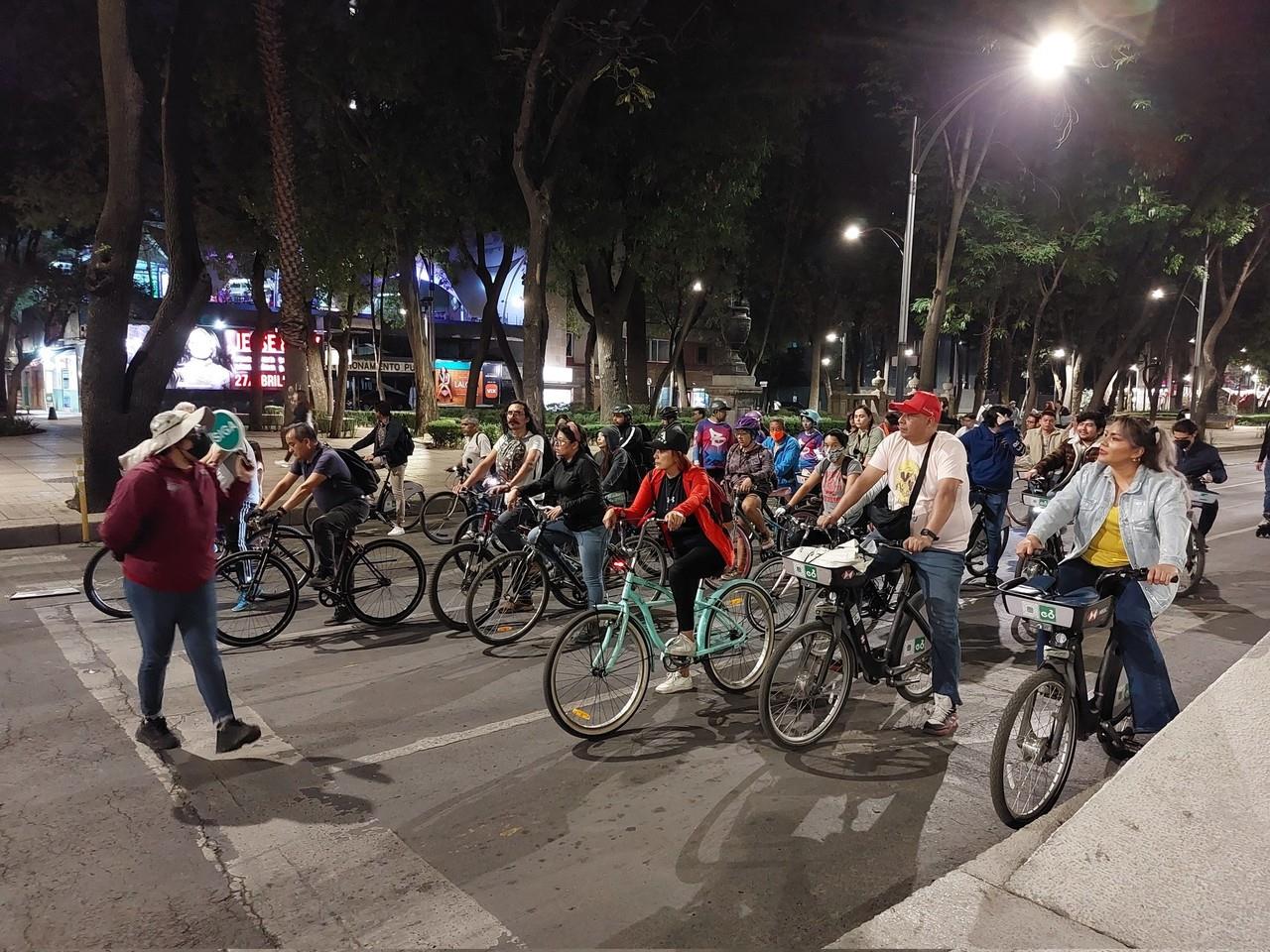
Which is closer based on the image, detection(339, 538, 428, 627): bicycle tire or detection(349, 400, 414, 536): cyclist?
detection(339, 538, 428, 627): bicycle tire

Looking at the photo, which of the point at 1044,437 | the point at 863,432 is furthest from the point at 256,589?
the point at 1044,437

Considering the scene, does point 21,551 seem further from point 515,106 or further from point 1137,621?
point 515,106

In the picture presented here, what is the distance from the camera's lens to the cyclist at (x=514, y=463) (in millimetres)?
7781

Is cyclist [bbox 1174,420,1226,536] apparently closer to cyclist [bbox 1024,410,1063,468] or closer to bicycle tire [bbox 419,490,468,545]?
cyclist [bbox 1024,410,1063,468]

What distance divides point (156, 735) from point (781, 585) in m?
5.26

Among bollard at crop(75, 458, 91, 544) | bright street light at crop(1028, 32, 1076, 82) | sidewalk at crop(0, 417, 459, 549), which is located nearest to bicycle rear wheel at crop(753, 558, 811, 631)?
bollard at crop(75, 458, 91, 544)

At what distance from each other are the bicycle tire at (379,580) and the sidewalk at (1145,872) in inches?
215

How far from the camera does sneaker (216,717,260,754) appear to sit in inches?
183

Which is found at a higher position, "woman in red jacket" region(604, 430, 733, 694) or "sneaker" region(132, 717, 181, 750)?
"woman in red jacket" region(604, 430, 733, 694)

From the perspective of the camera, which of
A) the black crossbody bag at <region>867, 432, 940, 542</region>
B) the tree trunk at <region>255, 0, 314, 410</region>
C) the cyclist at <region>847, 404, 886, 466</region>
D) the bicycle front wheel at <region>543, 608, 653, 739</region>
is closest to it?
the bicycle front wheel at <region>543, 608, 653, 739</region>

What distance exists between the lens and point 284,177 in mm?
18984

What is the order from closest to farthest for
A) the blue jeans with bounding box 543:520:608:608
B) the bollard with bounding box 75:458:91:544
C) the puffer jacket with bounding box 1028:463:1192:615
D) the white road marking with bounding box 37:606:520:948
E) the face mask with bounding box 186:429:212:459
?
the white road marking with bounding box 37:606:520:948 → the puffer jacket with bounding box 1028:463:1192:615 → the face mask with bounding box 186:429:212:459 → the blue jeans with bounding box 543:520:608:608 → the bollard with bounding box 75:458:91:544

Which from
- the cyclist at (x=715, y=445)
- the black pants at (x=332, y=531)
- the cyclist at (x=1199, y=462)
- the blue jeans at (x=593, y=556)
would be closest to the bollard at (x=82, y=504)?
the black pants at (x=332, y=531)

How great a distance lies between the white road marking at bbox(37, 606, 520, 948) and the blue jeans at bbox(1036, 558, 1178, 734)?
10.0ft
